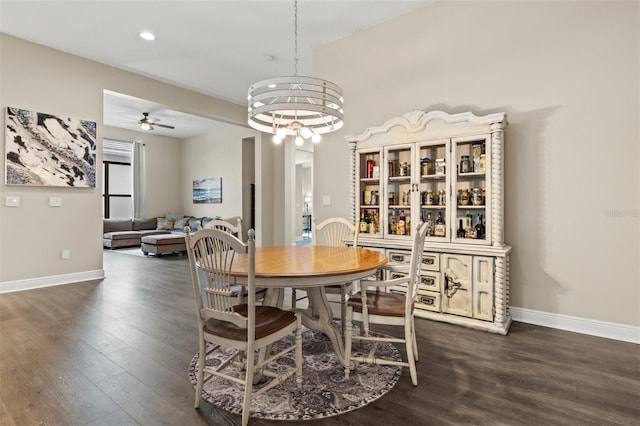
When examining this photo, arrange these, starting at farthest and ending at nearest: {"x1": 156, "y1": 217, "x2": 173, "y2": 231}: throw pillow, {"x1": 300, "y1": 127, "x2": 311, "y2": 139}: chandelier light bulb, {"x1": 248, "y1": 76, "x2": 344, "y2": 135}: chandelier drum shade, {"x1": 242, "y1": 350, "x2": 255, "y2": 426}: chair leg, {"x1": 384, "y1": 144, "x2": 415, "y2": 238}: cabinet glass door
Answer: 1. {"x1": 156, "y1": 217, "x2": 173, "y2": 231}: throw pillow
2. {"x1": 384, "y1": 144, "x2": 415, "y2": 238}: cabinet glass door
3. {"x1": 300, "y1": 127, "x2": 311, "y2": 139}: chandelier light bulb
4. {"x1": 248, "y1": 76, "x2": 344, "y2": 135}: chandelier drum shade
5. {"x1": 242, "y1": 350, "x2": 255, "y2": 426}: chair leg

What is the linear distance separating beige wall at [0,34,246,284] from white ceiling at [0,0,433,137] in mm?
203

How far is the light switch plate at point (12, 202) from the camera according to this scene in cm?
415

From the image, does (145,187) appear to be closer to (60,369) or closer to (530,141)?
(60,369)

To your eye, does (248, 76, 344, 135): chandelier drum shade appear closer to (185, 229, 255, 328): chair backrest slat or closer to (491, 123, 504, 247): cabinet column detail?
(185, 229, 255, 328): chair backrest slat

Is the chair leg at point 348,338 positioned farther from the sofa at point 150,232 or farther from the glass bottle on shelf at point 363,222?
the sofa at point 150,232

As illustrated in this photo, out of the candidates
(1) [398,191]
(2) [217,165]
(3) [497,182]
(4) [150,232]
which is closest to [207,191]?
(2) [217,165]

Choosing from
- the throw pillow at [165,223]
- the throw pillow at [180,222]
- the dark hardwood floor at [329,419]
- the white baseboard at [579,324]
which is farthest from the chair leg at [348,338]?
the throw pillow at [165,223]

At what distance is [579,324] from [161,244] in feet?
22.4

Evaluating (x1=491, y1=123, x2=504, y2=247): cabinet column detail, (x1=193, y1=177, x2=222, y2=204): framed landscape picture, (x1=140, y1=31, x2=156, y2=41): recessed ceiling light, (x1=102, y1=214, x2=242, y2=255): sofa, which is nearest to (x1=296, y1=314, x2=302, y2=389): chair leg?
(x1=491, y1=123, x2=504, y2=247): cabinet column detail

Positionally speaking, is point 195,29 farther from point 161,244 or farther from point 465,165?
point 161,244

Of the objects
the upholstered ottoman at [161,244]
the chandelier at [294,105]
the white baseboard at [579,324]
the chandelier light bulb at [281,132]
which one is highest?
the chandelier at [294,105]

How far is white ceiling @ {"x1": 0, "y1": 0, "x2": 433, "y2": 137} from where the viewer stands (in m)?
3.59

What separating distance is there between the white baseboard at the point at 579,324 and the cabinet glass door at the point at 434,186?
984 mm

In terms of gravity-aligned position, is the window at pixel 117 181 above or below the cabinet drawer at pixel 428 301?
above
